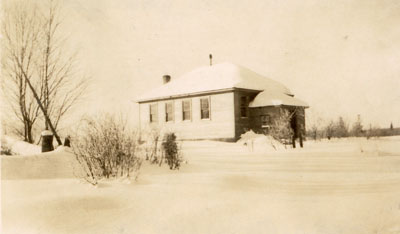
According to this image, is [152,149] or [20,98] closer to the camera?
[20,98]

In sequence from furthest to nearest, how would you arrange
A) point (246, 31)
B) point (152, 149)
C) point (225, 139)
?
point (225, 139) → point (152, 149) → point (246, 31)

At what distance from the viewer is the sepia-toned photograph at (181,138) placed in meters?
3.82

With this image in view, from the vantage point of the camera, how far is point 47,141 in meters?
5.05

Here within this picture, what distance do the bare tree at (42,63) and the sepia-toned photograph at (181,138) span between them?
0.05 feet

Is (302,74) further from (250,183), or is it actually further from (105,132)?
(105,132)

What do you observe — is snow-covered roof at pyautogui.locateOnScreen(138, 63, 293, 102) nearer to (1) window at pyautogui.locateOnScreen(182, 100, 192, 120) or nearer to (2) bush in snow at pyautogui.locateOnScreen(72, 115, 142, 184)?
(1) window at pyautogui.locateOnScreen(182, 100, 192, 120)

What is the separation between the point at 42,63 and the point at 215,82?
153 inches

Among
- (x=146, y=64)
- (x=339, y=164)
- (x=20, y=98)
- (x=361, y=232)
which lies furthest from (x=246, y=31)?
(x=20, y=98)

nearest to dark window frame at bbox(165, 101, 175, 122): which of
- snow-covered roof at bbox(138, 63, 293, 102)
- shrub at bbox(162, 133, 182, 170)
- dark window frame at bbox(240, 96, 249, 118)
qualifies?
snow-covered roof at bbox(138, 63, 293, 102)

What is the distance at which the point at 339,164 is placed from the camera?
4457mm

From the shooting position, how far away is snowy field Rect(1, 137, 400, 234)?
371 centimetres

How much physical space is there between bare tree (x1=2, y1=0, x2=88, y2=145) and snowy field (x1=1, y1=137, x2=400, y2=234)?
0.88 m

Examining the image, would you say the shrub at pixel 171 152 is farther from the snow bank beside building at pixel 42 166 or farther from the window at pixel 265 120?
the window at pixel 265 120

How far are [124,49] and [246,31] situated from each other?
1852mm
